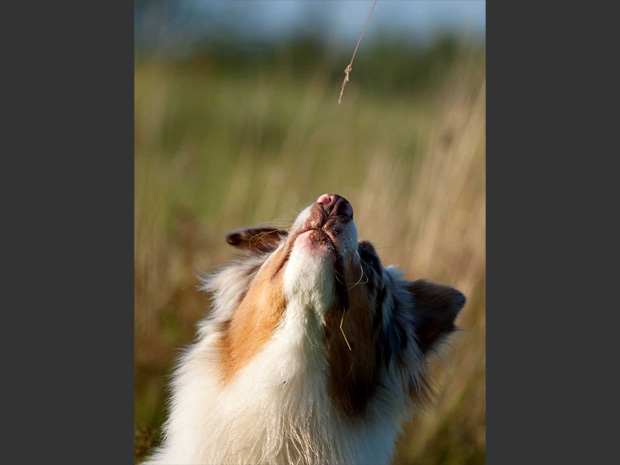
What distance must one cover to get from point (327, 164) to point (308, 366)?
218 centimetres

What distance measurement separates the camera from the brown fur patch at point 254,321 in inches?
177

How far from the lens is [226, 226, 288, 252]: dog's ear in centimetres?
521

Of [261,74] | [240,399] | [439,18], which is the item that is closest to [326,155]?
[261,74]

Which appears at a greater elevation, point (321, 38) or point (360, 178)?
point (321, 38)

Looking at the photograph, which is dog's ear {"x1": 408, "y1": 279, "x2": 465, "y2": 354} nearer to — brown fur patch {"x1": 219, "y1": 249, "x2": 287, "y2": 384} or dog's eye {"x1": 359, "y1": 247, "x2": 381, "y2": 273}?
dog's eye {"x1": 359, "y1": 247, "x2": 381, "y2": 273}

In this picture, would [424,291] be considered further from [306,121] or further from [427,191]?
[306,121]

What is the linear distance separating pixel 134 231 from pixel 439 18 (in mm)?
2487

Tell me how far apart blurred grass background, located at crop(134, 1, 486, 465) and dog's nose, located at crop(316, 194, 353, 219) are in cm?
116

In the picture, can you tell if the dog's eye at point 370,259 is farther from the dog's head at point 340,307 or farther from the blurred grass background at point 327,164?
the blurred grass background at point 327,164

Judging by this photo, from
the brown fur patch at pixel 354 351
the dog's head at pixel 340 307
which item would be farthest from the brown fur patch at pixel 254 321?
the brown fur patch at pixel 354 351

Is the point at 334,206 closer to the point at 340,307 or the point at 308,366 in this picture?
the point at 340,307

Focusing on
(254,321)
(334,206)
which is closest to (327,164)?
(334,206)

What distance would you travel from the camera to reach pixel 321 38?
5.83 metres

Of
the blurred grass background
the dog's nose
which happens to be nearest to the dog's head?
the dog's nose
